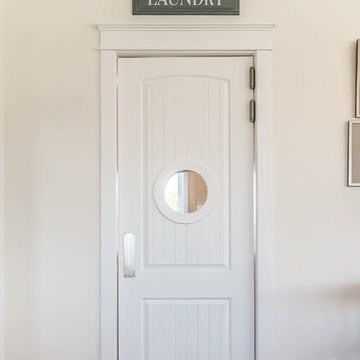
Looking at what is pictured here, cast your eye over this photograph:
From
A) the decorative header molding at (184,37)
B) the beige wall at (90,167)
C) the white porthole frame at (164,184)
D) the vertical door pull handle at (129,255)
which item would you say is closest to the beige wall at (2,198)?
the beige wall at (90,167)

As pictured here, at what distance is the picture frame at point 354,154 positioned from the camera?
5.88ft

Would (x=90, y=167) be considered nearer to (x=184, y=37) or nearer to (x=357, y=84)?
(x=184, y=37)

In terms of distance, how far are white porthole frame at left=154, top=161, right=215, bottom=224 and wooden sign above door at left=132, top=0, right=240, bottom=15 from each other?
0.72 m

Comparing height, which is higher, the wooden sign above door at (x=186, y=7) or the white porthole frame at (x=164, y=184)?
the wooden sign above door at (x=186, y=7)

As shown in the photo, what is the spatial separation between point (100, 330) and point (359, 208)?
1.39 metres

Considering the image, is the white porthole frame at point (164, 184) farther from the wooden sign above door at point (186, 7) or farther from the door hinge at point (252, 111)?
the wooden sign above door at point (186, 7)

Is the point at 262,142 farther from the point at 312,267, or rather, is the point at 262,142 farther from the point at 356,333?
the point at 356,333

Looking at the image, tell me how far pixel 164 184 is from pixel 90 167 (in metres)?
0.37

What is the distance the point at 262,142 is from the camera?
70.4 inches

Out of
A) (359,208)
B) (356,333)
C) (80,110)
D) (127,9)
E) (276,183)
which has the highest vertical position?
(127,9)

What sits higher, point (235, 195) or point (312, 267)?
point (235, 195)

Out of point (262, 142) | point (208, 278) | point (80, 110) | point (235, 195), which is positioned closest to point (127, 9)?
point (80, 110)

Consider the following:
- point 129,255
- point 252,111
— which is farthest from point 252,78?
point 129,255

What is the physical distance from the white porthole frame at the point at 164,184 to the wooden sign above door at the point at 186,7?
72cm
